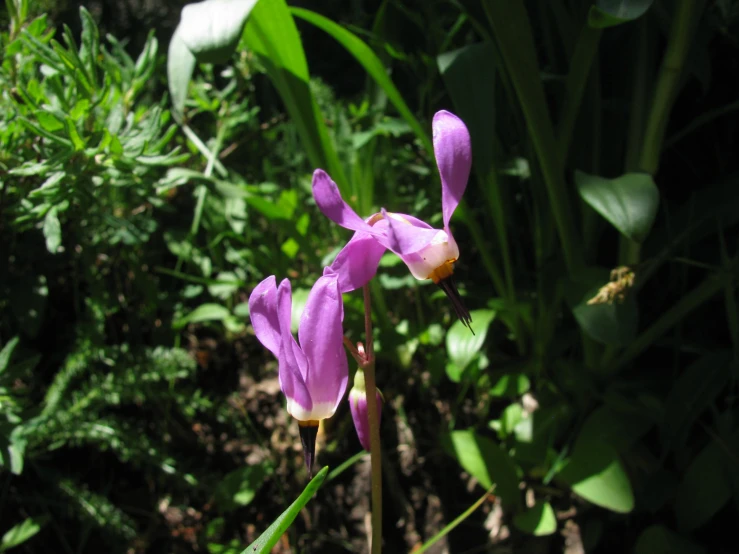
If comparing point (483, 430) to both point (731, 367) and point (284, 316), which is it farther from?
point (284, 316)

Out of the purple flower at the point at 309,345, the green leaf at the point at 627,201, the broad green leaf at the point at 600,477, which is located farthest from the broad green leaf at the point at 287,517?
the broad green leaf at the point at 600,477

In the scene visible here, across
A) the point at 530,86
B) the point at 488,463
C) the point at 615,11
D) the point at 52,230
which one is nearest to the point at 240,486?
the point at 488,463

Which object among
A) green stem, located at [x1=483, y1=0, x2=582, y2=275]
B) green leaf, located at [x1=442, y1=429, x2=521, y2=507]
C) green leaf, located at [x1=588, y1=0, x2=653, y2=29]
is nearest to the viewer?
green leaf, located at [x1=588, y1=0, x2=653, y2=29]

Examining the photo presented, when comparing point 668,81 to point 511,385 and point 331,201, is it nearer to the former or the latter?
point 511,385

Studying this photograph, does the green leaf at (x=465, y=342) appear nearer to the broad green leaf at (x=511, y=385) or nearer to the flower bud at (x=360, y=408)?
the broad green leaf at (x=511, y=385)

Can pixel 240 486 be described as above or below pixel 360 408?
below

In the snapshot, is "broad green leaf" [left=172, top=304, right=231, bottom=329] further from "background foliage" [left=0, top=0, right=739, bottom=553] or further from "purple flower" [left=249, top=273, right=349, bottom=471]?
"purple flower" [left=249, top=273, right=349, bottom=471]

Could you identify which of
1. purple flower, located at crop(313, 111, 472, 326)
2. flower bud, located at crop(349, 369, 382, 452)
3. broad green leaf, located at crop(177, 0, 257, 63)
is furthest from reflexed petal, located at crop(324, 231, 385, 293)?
broad green leaf, located at crop(177, 0, 257, 63)
